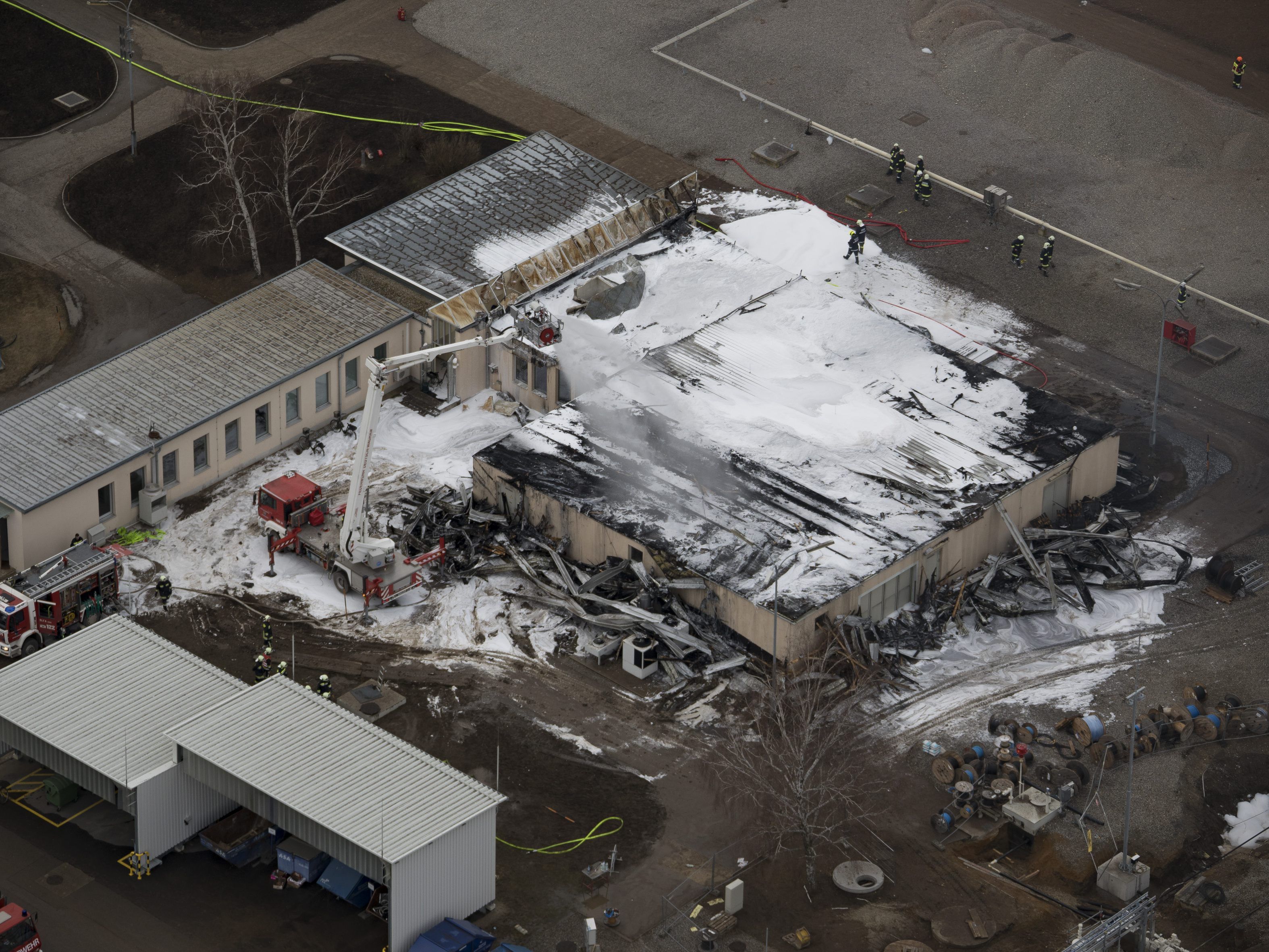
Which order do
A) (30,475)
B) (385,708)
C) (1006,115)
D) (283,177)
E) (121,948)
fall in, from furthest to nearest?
(1006,115) → (283,177) → (30,475) → (385,708) → (121,948)

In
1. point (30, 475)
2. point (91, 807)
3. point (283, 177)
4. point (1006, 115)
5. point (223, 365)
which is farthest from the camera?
point (1006, 115)

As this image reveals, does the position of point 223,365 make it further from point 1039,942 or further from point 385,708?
point 1039,942

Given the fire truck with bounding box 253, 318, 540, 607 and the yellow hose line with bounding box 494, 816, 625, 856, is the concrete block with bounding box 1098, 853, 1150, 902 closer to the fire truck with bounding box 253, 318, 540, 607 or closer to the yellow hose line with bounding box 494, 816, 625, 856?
the yellow hose line with bounding box 494, 816, 625, 856

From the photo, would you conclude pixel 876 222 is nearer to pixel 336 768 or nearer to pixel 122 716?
pixel 336 768

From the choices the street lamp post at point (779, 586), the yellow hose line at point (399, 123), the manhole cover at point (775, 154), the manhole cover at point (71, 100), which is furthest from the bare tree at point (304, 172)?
the street lamp post at point (779, 586)

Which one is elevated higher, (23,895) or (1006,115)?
(1006,115)

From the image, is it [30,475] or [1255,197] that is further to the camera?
[1255,197]

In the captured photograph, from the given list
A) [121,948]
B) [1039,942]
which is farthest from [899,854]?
[121,948]
